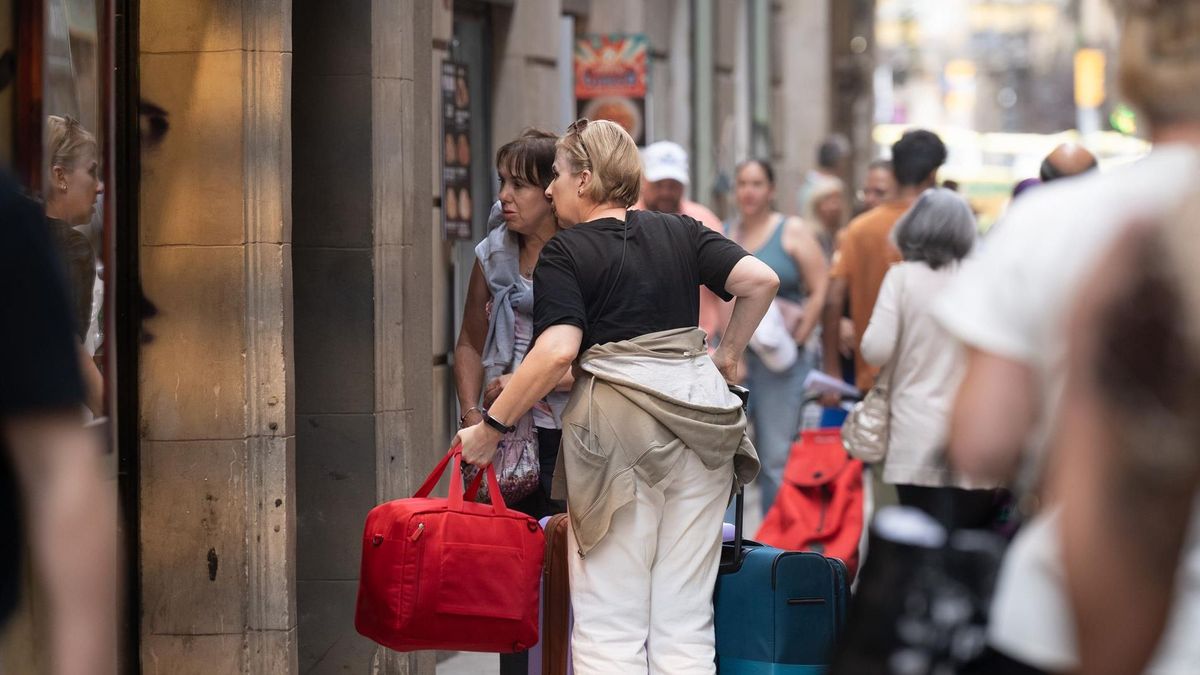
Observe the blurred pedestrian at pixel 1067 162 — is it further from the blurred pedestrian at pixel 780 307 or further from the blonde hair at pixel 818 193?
the blonde hair at pixel 818 193

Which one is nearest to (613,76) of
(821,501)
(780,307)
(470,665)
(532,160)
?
(780,307)

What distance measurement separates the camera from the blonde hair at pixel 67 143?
16.9 ft

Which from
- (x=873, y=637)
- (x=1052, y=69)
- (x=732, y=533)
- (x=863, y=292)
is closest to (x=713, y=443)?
(x=732, y=533)

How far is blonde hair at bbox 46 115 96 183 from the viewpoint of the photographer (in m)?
5.16

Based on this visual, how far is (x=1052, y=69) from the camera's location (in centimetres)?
9800

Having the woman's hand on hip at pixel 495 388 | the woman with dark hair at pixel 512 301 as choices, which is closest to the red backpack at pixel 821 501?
the woman with dark hair at pixel 512 301

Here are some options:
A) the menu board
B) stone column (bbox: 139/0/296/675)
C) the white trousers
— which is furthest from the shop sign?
the white trousers

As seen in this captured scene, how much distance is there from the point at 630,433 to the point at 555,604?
70 centimetres

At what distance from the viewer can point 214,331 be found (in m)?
6.26

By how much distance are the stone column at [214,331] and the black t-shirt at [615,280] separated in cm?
135

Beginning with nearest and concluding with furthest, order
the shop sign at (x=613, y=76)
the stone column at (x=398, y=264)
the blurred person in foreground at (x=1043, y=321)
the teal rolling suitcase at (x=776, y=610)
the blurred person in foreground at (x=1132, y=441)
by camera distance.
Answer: the blurred person in foreground at (x=1132, y=441)
the blurred person in foreground at (x=1043, y=321)
the teal rolling suitcase at (x=776, y=610)
the stone column at (x=398, y=264)
the shop sign at (x=613, y=76)

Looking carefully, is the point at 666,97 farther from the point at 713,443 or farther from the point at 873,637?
the point at 873,637

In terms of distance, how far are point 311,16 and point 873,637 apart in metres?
4.92

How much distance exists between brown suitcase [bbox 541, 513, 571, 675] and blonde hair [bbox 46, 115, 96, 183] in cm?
165
